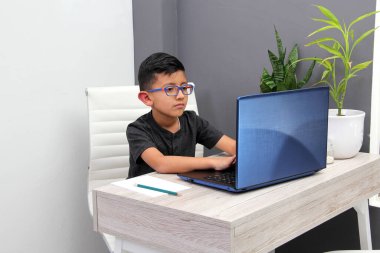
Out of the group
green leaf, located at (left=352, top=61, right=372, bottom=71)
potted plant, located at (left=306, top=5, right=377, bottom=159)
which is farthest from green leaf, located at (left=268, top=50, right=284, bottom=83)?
green leaf, located at (left=352, top=61, right=372, bottom=71)

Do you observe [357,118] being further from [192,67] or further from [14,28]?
[14,28]

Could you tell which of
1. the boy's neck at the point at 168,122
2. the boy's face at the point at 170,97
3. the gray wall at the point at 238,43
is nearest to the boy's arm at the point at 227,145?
the boy's neck at the point at 168,122

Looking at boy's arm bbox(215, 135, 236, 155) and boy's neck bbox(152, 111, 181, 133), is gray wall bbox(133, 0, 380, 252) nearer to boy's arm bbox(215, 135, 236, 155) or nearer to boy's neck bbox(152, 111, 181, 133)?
boy's arm bbox(215, 135, 236, 155)

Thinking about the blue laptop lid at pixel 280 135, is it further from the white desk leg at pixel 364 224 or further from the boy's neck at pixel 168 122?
the boy's neck at pixel 168 122

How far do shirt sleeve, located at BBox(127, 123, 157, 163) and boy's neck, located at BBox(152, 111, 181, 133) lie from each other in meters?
0.08

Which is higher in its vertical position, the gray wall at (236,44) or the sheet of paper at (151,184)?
the gray wall at (236,44)

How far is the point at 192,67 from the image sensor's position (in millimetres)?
2854

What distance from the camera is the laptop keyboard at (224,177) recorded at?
1.63 m

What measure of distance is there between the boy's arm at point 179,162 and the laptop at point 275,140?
2 cm

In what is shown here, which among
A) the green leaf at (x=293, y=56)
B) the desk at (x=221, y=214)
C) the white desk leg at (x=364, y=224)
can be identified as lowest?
the white desk leg at (x=364, y=224)

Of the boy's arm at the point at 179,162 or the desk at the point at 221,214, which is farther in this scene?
the boy's arm at the point at 179,162

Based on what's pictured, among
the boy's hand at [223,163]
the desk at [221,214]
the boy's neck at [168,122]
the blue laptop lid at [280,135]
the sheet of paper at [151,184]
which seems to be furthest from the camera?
the boy's neck at [168,122]

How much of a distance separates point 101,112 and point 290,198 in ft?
3.64

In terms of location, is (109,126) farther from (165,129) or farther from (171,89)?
(171,89)
